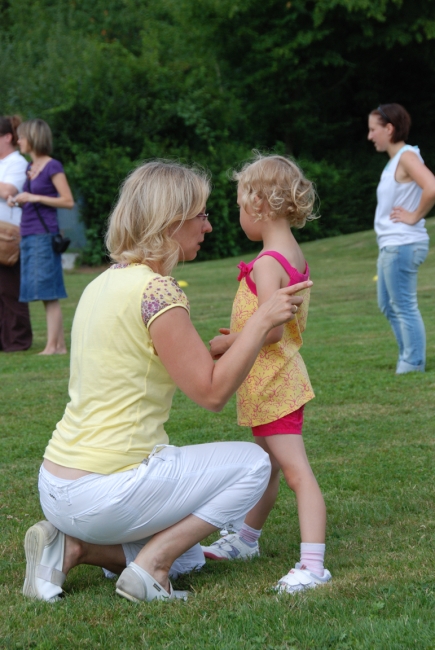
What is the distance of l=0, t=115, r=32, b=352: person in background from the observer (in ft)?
26.7

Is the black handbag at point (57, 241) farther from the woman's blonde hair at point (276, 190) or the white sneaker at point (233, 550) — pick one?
the white sneaker at point (233, 550)

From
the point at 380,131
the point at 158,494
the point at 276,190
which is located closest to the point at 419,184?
the point at 380,131

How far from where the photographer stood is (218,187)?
23.1 meters

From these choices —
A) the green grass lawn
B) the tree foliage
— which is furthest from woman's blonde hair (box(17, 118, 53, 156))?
the tree foliage

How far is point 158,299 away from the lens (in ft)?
9.36

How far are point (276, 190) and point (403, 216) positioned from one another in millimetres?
3433

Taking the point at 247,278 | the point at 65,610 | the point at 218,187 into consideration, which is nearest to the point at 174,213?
the point at 247,278

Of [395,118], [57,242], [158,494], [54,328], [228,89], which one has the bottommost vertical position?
[54,328]

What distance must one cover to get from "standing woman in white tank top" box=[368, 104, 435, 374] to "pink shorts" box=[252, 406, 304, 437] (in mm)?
3527

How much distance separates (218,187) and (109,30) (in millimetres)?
16406

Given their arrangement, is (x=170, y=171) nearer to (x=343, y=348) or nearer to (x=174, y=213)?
(x=174, y=213)

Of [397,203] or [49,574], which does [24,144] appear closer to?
[397,203]

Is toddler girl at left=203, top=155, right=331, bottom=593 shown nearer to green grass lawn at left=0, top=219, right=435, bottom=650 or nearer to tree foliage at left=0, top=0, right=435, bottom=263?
green grass lawn at left=0, top=219, right=435, bottom=650

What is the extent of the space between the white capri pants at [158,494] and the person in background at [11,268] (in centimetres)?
556
